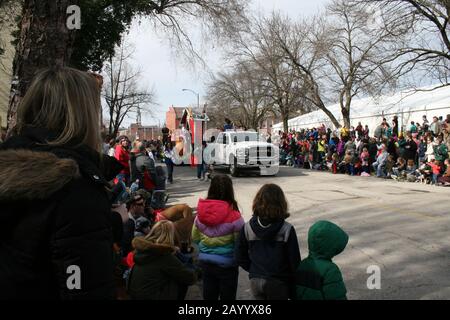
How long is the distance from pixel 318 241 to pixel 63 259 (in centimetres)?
233

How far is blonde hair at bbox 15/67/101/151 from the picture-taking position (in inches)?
67.3

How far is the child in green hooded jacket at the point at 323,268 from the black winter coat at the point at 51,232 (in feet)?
7.15

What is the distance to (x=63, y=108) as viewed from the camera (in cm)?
172

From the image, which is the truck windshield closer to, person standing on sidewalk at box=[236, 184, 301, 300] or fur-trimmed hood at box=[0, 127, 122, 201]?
person standing on sidewalk at box=[236, 184, 301, 300]

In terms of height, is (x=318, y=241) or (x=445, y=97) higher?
(x=445, y=97)

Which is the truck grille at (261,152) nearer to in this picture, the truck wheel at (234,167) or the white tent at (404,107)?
the truck wheel at (234,167)

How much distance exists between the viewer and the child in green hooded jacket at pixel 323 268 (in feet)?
10.9

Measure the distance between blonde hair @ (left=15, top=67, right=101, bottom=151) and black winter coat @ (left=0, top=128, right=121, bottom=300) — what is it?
18 cm

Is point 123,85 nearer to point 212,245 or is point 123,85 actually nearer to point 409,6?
point 409,6

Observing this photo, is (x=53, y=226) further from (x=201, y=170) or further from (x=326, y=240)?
(x=201, y=170)

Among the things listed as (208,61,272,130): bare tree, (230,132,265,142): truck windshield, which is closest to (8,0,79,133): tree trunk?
(230,132,265,142): truck windshield

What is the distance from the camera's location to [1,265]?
152 centimetres

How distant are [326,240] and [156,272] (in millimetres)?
1687
